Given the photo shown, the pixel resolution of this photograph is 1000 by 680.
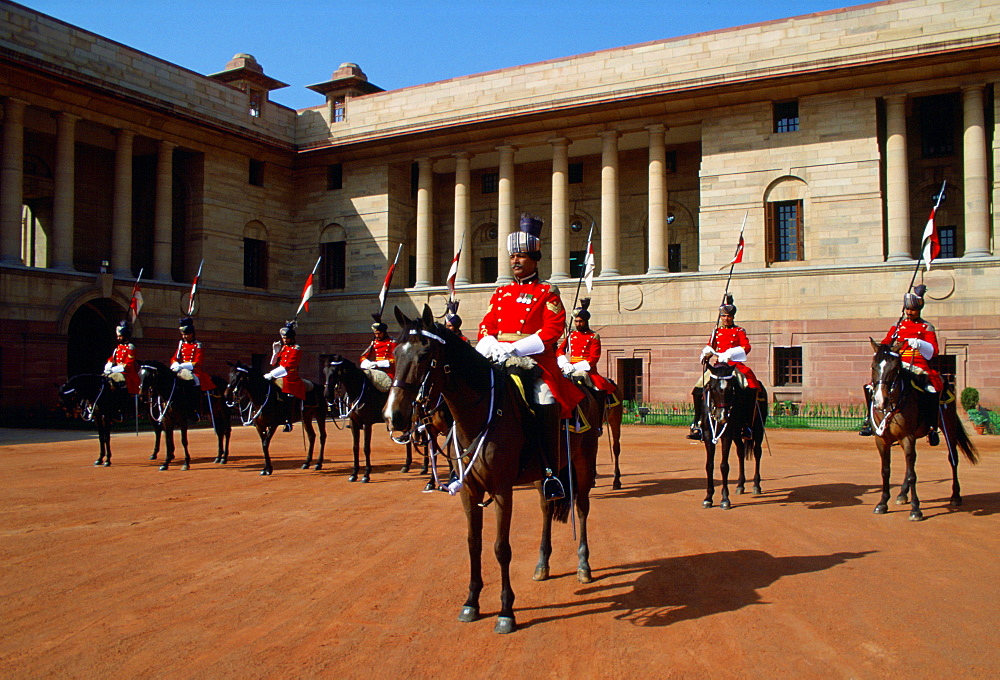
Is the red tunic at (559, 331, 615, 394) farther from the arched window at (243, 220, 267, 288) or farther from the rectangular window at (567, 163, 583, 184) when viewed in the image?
the arched window at (243, 220, 267, 288)

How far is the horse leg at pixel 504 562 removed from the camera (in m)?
5.87

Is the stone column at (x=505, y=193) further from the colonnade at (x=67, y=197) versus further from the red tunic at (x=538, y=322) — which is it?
the red tunic at (x=538, y=322)

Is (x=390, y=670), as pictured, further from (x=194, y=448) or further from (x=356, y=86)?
(x=356, y=86)

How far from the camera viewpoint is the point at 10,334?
27406 mm

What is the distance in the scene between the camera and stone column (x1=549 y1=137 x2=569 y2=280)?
3419 centimetres

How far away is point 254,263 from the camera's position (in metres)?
38.6

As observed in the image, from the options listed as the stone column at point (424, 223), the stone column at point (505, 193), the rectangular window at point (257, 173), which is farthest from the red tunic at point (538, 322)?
the rectangular window at point (257, 173)

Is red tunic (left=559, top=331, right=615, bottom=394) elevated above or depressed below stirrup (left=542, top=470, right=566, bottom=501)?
above

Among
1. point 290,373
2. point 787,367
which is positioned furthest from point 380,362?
point 787,367

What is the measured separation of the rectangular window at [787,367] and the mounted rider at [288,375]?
2023 centimetres

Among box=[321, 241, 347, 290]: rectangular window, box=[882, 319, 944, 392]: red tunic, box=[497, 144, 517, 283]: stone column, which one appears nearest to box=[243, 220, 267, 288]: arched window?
box=[321, 241, 347, 290]: rectangular window

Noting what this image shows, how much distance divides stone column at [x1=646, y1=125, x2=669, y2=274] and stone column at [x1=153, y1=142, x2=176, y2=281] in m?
21.7

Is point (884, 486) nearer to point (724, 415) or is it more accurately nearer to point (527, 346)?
point (724, 415)

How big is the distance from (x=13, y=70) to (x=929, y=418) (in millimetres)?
32162
